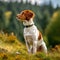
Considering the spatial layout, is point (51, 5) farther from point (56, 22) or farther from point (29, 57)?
point (29, 57)

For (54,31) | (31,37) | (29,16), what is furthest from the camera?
(54,31)

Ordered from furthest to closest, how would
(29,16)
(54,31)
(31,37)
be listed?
(54,31), (31,37), (29,16)

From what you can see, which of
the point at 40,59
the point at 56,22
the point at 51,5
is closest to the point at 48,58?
the point at 40,59

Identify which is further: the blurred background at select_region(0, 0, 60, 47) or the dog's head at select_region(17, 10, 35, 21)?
the blurred background at select_region(0, 0, 60, 47)

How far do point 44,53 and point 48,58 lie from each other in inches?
Result: 23.9

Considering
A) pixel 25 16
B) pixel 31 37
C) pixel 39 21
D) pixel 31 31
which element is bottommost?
pixel 39 21

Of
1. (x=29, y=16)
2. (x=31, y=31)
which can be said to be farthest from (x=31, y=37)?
(x=29, y=16)

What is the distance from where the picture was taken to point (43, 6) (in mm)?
117562

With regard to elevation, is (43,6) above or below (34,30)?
below

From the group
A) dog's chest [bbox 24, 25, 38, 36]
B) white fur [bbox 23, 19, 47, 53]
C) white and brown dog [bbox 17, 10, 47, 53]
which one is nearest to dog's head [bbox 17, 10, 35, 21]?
white and brown dog [bbox 17, 10, 47, 53]

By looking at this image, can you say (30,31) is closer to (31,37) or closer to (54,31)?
(31,37)

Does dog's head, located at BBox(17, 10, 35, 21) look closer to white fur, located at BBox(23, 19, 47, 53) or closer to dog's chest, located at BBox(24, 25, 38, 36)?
white fur, located at BBox(23, 19, 47, 53)

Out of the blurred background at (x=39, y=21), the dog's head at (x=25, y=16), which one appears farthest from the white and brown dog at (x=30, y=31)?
the blurred background at (x=39, y=21)

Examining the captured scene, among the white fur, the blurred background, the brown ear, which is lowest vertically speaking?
the blurred background
